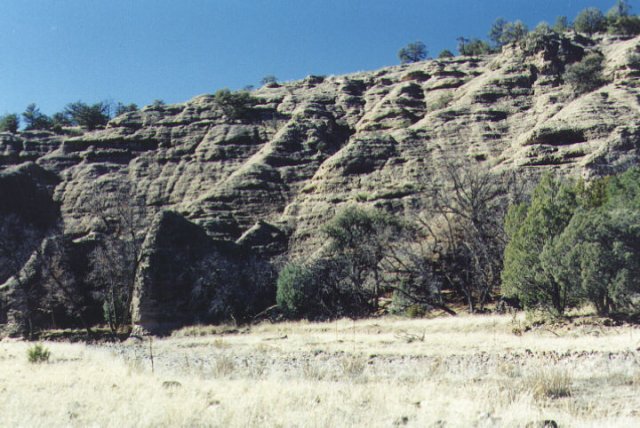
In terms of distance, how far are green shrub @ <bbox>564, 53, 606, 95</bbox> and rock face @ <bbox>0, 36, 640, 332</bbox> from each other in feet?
4.49

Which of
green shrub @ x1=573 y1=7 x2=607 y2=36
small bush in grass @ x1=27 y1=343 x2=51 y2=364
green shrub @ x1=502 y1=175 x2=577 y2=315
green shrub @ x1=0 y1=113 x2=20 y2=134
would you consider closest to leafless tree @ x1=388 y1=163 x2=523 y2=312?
green shrub @ x1=502 y1=175 x2=577 y2=315

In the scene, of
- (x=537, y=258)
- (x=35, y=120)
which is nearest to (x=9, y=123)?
(x=35, y=120)

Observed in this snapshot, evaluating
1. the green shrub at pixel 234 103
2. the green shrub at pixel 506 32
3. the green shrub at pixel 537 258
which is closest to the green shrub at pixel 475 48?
the green shrub at pixel 506 32

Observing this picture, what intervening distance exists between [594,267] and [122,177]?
49448 millimetres

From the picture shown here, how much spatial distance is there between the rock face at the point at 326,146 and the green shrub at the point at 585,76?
137 centimetres

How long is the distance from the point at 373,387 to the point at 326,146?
1973 inches

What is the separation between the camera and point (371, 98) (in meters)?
71.2

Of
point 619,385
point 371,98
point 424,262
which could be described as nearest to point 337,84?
point 371,98

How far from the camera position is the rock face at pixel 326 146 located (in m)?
43.7

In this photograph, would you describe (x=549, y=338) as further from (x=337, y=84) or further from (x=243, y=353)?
(x=337, y=84)

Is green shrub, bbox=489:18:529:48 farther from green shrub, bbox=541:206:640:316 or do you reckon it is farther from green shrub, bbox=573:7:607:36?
green shrub, bbox=541:206:640:316

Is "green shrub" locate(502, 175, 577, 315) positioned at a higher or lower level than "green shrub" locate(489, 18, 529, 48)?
lower

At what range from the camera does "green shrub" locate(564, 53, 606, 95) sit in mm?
55344

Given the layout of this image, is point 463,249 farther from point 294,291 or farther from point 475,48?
point 475,48
